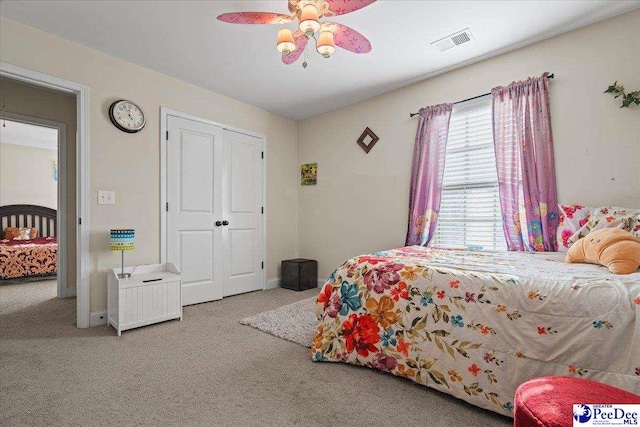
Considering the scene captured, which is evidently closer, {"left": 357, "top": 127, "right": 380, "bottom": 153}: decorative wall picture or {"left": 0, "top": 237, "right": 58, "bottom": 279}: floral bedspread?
{"left": 357, "top": 127, "right": 380, "bottom": 153}: decorative wall picture

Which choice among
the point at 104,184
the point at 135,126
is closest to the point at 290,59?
the point at 135,126

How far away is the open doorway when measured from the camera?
11.8ft

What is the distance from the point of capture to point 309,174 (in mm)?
4562

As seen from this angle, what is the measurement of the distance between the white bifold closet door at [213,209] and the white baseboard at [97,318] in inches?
29.7

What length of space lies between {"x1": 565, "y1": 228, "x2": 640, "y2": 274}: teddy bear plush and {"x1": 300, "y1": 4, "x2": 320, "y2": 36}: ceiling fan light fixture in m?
2.09

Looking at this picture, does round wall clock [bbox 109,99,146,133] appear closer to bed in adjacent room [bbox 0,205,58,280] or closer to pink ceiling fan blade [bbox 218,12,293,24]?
pink ceiling fan blade [bbox 218,12,293,24]

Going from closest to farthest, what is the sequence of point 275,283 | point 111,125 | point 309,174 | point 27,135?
point 111,125 < point 275,283 < point 309,174 < point 27,135

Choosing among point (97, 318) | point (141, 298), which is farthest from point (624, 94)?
point (97, 318)

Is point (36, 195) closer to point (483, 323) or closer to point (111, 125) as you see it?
point (111, 125)

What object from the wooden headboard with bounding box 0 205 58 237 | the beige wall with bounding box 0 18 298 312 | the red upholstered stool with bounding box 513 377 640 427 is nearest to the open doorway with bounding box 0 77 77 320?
the wooden headboard with bounding box 0 205 58 237

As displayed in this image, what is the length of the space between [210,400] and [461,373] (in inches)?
51.7

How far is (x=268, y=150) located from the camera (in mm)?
4367

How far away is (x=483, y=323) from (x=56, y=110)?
4.98 m

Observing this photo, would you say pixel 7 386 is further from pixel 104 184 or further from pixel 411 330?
pixel 411 330
